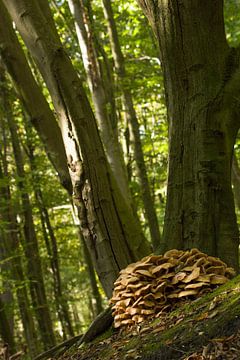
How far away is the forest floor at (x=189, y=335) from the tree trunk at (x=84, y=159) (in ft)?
4.09

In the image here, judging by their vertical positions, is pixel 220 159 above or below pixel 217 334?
above

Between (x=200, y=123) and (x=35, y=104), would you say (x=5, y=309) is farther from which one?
(x=200, y=123)

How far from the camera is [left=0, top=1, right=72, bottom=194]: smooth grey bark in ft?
19.2

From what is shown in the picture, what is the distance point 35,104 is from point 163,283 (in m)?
2.91

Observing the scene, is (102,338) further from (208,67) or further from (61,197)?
(61,197)

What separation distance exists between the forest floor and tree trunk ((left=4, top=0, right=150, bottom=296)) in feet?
4.09

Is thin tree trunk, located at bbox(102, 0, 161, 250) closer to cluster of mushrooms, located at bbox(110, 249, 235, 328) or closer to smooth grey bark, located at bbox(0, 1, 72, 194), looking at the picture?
smooth grey bark, located at bbox(0, 1, 72, 194)

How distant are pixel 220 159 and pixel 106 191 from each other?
1.27 metres

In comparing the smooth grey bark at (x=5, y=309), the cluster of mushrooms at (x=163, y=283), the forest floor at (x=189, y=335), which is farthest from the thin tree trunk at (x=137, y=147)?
the forest floor at (x=189, y=335)


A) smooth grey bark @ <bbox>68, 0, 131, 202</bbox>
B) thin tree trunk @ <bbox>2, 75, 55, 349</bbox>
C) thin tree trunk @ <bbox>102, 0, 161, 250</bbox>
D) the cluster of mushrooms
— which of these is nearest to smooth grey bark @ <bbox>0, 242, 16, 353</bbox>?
thin tree trunk @ <bbox>2, 75, 55, 349</bbox>

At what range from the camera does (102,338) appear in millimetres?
4430

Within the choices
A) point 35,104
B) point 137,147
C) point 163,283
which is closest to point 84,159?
point 35,104

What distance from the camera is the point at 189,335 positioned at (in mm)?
3238

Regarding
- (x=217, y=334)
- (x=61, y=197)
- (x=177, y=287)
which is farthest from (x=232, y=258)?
(x=61, y=197)
